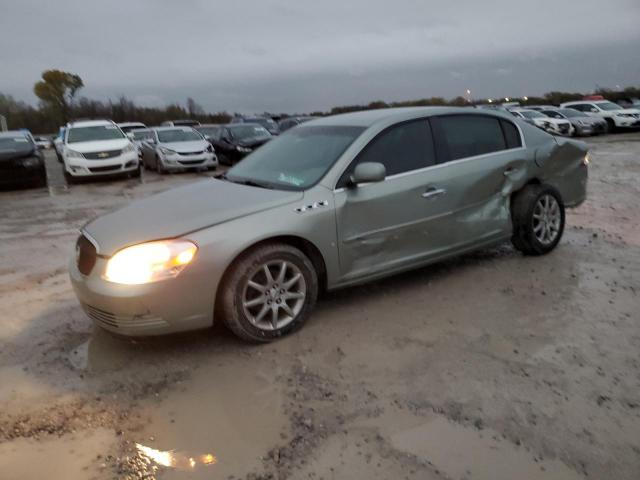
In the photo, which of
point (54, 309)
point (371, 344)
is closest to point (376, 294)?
point (371, 344)

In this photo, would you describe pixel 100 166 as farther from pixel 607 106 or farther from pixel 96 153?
pixel 607 106

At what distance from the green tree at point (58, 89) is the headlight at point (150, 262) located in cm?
6082

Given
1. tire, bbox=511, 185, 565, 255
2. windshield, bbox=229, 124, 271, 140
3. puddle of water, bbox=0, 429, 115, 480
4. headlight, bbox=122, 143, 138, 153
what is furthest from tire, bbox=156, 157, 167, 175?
puddle of water, bbox=0, 429, 115, 480

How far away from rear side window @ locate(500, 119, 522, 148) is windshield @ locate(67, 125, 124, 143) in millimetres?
12446

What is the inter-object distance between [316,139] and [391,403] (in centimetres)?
254

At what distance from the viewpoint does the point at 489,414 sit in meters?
3.02

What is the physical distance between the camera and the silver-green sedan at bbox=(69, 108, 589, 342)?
3.65 metres

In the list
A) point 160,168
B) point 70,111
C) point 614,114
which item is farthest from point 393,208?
point 70,111

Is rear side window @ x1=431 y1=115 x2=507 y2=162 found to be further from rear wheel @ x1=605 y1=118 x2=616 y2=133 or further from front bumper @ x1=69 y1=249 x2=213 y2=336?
rear wheel @ x1=605 y1=118 x2=616 y2=133

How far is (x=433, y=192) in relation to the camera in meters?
4.70

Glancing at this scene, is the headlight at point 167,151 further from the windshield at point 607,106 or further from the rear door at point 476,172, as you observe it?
the windshield at point 607,106

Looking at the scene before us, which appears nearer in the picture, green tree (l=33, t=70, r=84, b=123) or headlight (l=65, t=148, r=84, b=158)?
headlight (l=65, t=148, r=84, b=158)

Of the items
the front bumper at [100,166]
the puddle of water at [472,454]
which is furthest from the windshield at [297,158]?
the front bumper at [100,166]

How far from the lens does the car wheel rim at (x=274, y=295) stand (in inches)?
153
